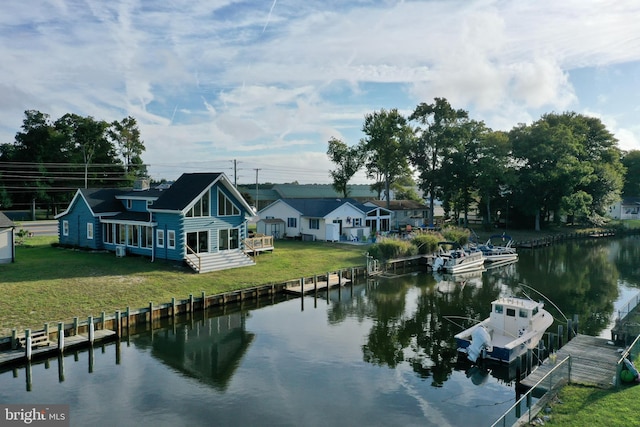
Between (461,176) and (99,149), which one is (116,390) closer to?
(461,176)

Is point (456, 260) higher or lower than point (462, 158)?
lower

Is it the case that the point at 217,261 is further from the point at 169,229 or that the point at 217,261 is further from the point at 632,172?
the point at 632,172

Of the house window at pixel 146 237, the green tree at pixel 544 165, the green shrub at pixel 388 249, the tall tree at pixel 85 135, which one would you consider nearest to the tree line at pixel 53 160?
the tall tree at pixel 85 135

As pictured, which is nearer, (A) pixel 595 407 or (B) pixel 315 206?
(A) pixel 595 407

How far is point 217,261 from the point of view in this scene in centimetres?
3372

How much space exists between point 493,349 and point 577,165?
5647 cm

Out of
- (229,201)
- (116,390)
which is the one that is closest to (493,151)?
(229,201)

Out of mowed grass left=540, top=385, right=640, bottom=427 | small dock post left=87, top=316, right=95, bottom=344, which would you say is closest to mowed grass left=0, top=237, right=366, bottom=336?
small dock post left=87, top=316, right=95, bottom=344

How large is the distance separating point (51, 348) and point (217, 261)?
14.9 meters

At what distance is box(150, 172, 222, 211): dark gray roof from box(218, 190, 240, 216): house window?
56.4 inches

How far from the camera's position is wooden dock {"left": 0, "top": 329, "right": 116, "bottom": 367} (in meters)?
18.3

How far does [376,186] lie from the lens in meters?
78.2

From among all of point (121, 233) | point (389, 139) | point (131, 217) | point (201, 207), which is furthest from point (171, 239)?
point (389, 139)

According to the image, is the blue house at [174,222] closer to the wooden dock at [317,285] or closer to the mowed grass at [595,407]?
the wooden dock at [317,285]
